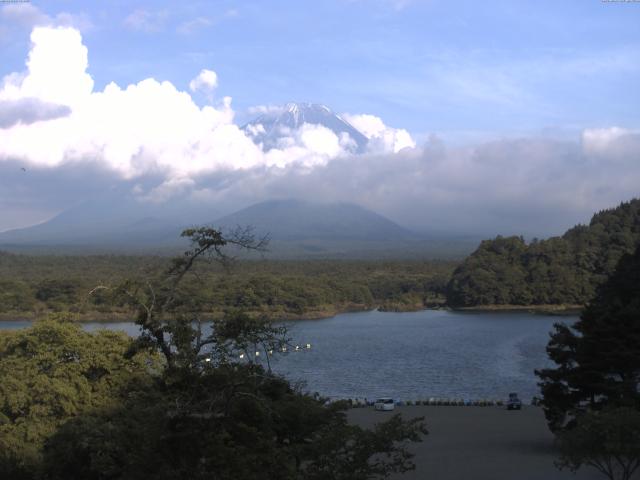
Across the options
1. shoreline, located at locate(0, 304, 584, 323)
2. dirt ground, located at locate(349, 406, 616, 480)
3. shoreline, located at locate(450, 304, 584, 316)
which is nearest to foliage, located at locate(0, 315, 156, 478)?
dirt ground, located at locate(349, 406, 616, 480)

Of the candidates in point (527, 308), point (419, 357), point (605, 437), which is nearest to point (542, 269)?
point (527, 308)

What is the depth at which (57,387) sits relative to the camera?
10.6 meters

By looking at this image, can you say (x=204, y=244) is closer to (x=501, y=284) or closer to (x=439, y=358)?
(x=439, y=358)

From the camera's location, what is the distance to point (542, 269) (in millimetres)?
56125

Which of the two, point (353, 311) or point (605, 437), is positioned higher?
point (605, 437)

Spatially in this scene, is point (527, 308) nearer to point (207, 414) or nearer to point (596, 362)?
point (596, 362)

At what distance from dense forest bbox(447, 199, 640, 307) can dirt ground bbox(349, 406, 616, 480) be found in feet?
122

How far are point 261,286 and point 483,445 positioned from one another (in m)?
33.0

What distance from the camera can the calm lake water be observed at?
914 inches

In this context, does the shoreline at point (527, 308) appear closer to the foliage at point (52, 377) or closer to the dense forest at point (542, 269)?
the dense forest at point (542, 269)

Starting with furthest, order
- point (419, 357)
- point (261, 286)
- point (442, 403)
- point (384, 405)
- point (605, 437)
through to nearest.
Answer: point (261, 286), point (419, 357), point (442, 403), point (384, 405), point (605, 437)


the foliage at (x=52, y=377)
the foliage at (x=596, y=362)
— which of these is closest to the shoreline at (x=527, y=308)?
the foliage at (x=596, y=362)

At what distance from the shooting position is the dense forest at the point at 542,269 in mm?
54719

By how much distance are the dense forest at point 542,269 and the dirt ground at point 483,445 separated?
122 ft
